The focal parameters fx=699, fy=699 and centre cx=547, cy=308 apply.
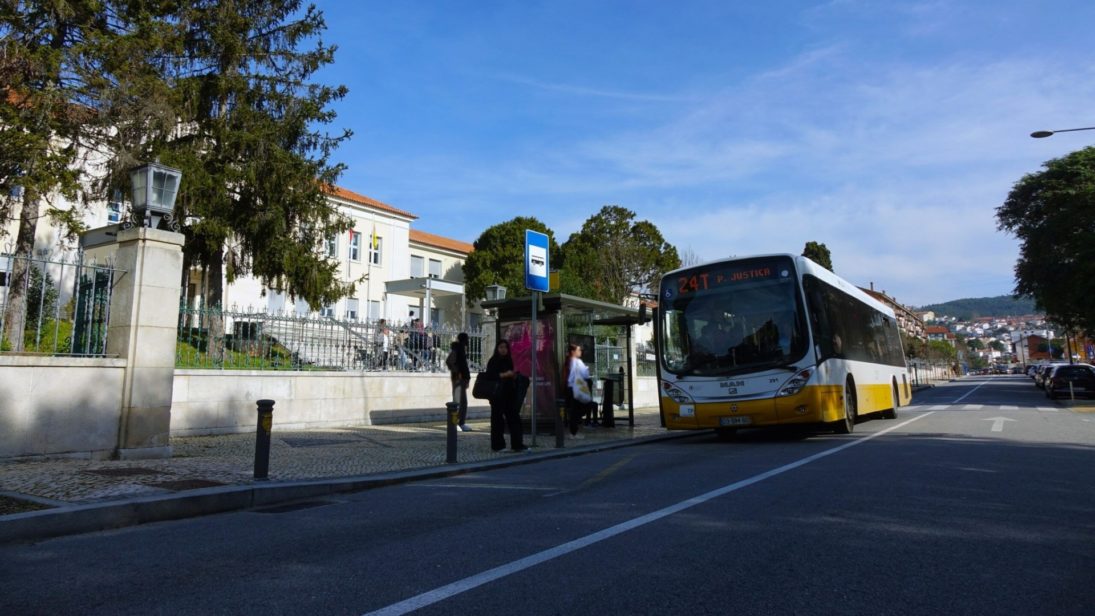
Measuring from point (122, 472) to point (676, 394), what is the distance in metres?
8.20

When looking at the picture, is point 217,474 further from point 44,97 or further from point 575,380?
point 44,97

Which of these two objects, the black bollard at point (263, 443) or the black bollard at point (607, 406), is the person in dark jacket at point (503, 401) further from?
the black bollard at point (607, 406)

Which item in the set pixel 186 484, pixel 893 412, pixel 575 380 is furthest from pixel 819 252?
pixel 186 484

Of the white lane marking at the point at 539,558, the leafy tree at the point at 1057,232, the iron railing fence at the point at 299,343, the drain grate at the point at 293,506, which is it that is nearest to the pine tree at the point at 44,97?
the iron railing fence at the point at 299,343

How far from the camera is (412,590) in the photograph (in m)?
3.82

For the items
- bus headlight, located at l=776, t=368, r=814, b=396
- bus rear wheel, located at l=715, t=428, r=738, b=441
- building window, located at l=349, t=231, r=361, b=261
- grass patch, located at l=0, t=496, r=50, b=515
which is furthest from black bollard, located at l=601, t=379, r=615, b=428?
building window, located at l=349, t=231, r=361, b=261

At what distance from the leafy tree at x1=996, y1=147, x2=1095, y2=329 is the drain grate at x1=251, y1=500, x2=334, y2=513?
34222 mm

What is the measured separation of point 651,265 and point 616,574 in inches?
1922

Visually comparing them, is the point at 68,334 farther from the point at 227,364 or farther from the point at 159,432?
the point at 227,364

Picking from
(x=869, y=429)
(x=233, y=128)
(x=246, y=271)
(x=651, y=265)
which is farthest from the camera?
(x=651, y=265)

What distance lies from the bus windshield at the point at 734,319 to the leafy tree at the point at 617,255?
34.7 meters

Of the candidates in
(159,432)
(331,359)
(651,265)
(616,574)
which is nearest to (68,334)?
(159,432)

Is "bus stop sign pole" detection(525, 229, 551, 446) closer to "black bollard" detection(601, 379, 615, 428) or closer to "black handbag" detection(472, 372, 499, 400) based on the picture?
"black handbag" detection(472, 372, 499, 400)

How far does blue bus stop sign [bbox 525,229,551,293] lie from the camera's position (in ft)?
38.6
